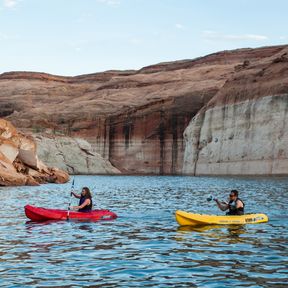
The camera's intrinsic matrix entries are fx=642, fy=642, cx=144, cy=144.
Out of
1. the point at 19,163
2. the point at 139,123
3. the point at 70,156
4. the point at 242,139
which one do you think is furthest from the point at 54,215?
the point at 139,123

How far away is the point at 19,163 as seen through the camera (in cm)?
6406

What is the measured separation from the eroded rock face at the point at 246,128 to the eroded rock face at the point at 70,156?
1678cm

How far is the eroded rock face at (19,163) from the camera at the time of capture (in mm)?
57625

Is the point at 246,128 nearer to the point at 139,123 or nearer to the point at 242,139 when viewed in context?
the point at 242,139

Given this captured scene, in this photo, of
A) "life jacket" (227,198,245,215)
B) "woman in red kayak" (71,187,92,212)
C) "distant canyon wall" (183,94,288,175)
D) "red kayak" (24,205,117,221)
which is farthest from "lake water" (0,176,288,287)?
"distant canyon wall" (183,94,288,175)

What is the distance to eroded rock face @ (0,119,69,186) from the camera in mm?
57625

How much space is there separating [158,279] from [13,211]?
19.0 metres

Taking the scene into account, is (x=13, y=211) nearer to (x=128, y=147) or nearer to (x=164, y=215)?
(x=164, y=215)

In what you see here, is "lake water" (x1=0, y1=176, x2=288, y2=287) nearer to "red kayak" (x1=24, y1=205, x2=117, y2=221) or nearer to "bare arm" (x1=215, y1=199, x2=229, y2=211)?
"red kayak" (x1=24, y1=205, x2=117, y2=221)

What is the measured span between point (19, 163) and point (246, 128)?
38.7m

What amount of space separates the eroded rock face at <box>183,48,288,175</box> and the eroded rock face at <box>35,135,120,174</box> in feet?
55.0

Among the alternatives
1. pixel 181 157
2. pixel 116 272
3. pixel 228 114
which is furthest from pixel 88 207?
pixel 181 157

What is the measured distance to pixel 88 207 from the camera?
2908cm

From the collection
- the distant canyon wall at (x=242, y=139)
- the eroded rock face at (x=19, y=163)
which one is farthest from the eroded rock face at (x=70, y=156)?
the eroded rock face at (x=19, y=163)
